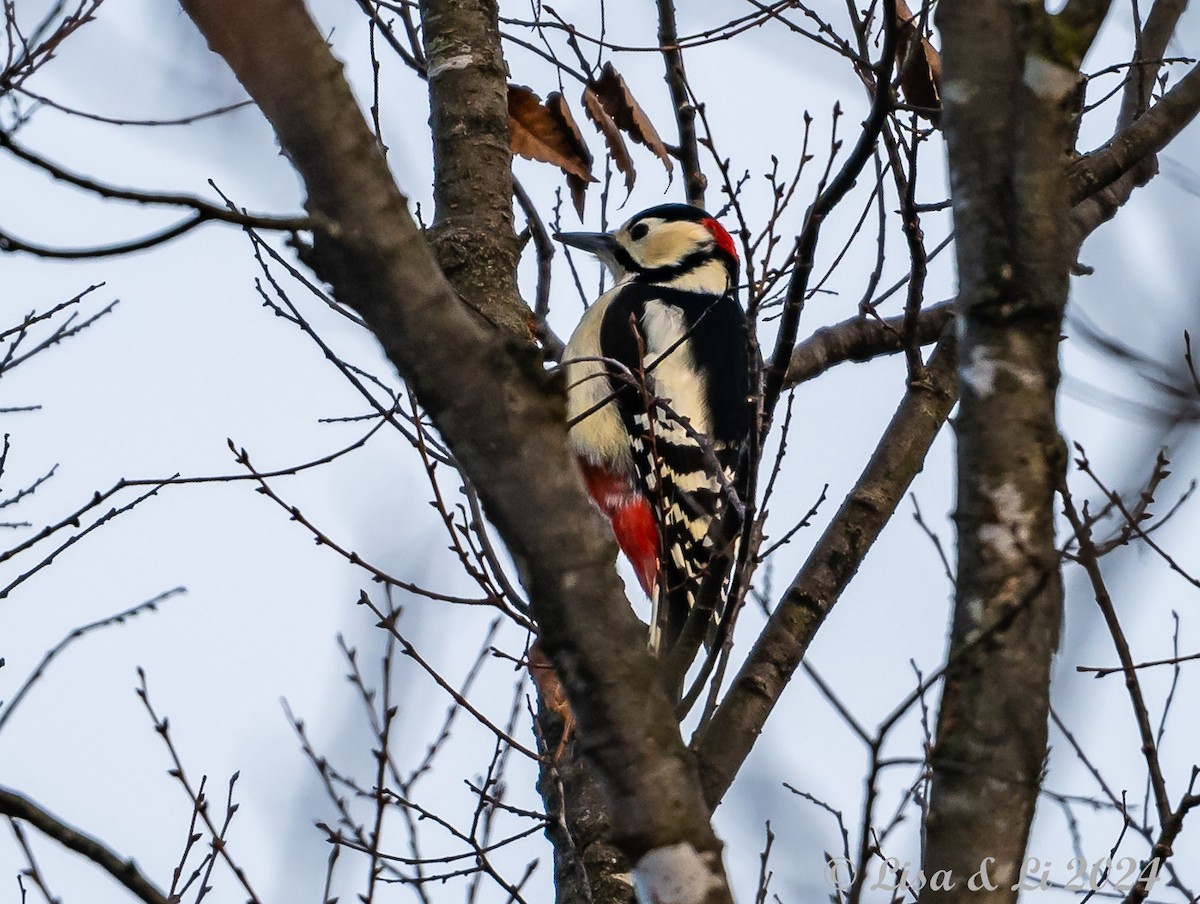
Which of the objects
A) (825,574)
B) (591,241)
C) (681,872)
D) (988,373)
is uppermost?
(591,241)

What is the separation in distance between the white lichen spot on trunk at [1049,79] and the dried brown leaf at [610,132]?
2.66 m

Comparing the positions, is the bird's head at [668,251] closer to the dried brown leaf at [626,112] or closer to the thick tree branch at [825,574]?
Result: the dried brown leaf at [626,112]

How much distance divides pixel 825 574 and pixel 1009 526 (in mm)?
1540

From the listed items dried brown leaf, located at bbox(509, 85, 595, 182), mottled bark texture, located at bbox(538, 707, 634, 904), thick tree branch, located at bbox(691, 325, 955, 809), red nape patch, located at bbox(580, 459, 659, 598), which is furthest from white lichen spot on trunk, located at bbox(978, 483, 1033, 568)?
red nape patch, located at bbox(580, 459, 659, 598)

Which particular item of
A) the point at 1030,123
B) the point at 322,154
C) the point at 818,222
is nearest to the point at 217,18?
the point at 322,154

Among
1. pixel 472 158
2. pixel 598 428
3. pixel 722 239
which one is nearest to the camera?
pixel 472 158

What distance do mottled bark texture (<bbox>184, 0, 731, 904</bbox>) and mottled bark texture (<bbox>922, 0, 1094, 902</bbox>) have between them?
0.30 metres

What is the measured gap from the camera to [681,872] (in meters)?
1.54

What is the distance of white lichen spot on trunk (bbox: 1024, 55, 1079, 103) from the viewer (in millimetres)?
1533

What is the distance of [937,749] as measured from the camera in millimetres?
1501

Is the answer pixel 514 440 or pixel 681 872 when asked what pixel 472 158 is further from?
pixel 681 872

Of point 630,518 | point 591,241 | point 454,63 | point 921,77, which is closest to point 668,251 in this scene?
point 591,241

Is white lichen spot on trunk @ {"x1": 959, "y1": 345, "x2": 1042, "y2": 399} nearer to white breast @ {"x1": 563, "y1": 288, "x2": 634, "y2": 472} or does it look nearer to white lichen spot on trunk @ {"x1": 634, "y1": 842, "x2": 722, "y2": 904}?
white lichen spot on trunk @ {"x1": 634, "y1": 842, "x2": 722, "y2": 904}

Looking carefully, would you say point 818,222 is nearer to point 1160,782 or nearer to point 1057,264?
point 1057,264
